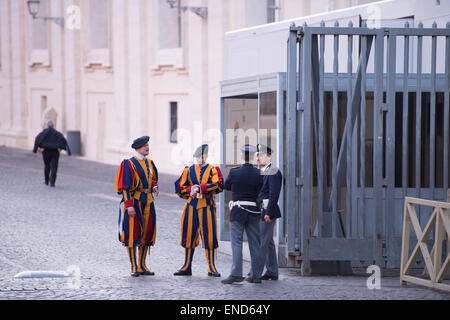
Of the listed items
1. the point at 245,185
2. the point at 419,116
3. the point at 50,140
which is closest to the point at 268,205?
the point at 245,185

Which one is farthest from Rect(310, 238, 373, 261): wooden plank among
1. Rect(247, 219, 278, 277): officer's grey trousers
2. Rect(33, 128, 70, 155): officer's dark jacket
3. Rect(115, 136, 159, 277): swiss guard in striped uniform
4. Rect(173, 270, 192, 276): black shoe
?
Rect(33, 128, 70, 155): officer's dark jacket

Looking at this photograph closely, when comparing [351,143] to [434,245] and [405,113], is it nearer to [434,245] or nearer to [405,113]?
[405,113]

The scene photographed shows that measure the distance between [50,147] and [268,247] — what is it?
1157 centimetres

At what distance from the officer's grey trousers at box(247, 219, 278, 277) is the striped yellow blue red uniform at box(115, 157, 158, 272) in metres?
1.27

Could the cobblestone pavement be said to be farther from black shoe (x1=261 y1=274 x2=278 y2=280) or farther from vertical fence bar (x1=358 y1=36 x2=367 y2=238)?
vertical fence bar (x1=358 y1=36 x2=367 y2=238)

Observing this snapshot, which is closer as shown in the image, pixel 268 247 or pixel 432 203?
pixel 432 203

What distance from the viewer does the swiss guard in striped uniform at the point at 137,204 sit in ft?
34.8

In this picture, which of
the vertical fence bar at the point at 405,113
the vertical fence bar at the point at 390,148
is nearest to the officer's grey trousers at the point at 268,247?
the vertical fence bar at the point at 390,148

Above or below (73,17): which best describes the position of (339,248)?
below

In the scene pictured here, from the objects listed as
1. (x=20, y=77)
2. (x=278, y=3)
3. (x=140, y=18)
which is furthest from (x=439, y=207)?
(x=20, y=77)

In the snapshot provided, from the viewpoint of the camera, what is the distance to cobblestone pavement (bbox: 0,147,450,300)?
381 inches

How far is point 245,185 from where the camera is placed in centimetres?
1039

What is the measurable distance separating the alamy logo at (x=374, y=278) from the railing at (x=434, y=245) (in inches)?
12.0
